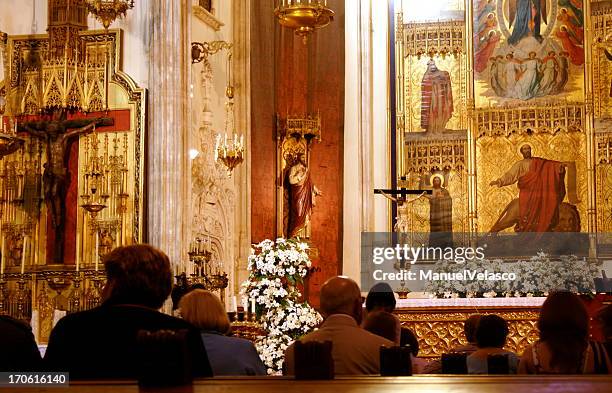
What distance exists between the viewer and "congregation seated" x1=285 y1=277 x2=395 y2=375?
18.0 feet

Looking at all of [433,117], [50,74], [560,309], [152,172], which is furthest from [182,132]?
[560,309]

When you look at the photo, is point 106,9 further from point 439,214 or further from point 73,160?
point 439,214

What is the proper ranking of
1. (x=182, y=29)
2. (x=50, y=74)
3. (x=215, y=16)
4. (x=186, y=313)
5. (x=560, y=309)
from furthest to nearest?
(x=215, y=16) → (x=182, y=29) → (x=50, y=74) → (x=186, y=313) → (x=560, y=309)

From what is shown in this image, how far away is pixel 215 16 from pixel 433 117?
4.73m

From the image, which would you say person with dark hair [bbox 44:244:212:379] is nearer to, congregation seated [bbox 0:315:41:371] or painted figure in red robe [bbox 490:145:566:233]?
congregation seated [bbox 0:315:41:371]

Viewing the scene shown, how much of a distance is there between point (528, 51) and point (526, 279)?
4.44 meters

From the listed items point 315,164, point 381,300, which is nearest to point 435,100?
point 315,164

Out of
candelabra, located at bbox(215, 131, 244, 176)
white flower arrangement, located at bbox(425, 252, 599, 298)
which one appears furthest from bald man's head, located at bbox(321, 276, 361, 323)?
white flower arrangement, located at bbox(425, 252, 599, 298)

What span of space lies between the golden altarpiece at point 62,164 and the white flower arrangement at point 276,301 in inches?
64.4

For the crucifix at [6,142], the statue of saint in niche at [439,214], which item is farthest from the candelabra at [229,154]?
the statue of saint in niche at [439,214]

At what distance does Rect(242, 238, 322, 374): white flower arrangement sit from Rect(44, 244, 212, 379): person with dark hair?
9067 mm

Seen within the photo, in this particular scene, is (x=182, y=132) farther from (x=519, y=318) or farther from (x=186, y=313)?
(x=186, y=313)

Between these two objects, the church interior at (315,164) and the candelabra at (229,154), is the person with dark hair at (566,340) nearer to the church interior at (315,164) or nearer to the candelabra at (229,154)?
the church interior at (315,164)

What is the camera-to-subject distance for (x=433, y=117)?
61.1 feet
